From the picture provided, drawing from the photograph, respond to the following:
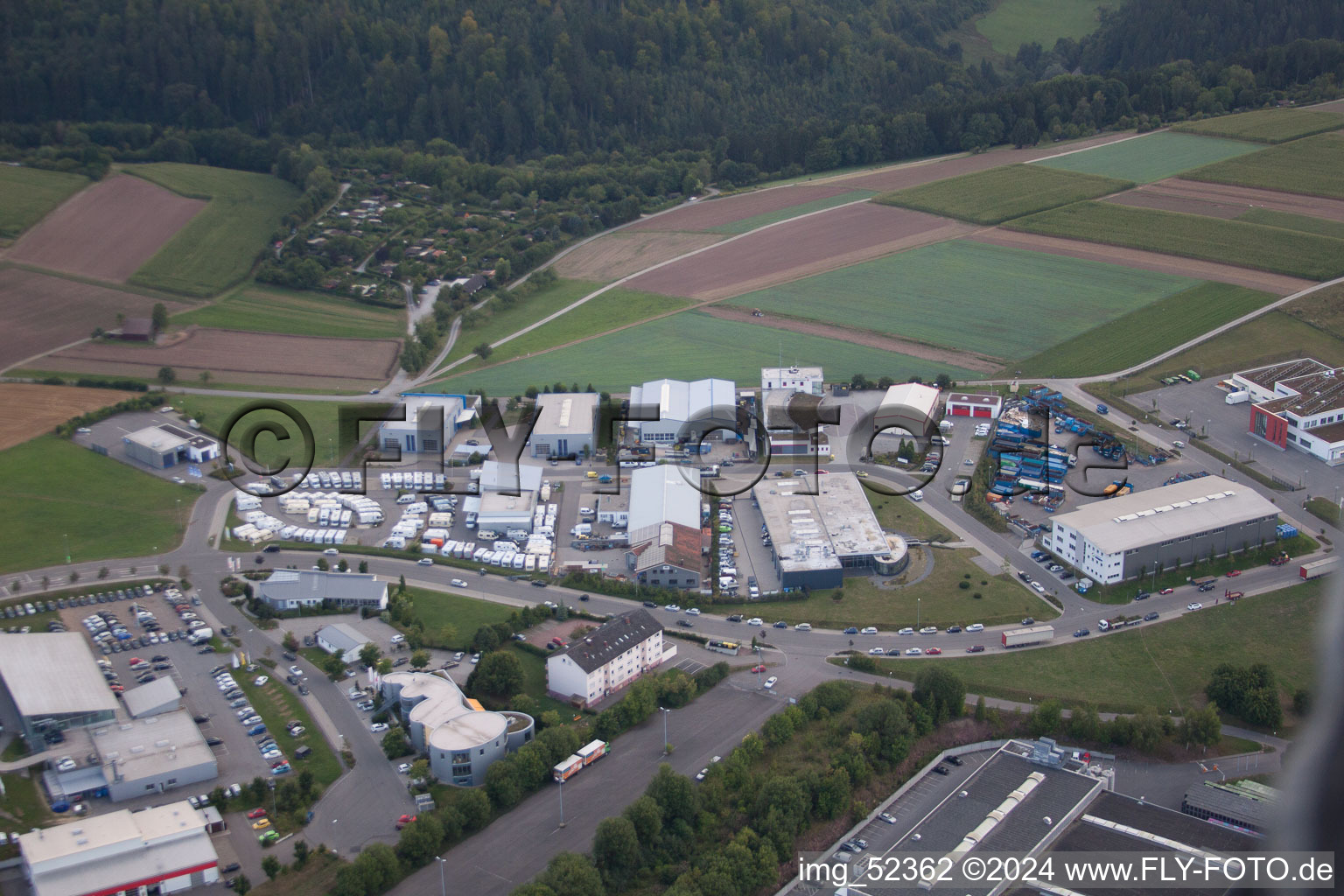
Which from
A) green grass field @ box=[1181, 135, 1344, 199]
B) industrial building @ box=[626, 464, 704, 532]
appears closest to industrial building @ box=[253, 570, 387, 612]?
industrial building @ box=[626, 464, 704, 532]

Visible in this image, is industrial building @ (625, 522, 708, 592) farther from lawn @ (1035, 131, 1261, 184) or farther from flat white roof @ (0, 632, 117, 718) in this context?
lawn @ (1035, 131, 1261, 184)

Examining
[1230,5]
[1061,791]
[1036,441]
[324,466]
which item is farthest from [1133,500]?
[1230,5]

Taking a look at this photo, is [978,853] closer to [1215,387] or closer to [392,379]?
[1215,387]

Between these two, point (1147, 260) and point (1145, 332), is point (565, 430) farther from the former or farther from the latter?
point (1147, 260)

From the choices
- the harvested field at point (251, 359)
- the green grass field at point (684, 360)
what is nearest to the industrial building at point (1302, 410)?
the green grass field at point (684, 360)

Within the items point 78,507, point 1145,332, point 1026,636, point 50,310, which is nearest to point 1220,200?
point 1145,332

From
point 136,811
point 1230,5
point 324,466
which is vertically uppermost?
point 1230,5
